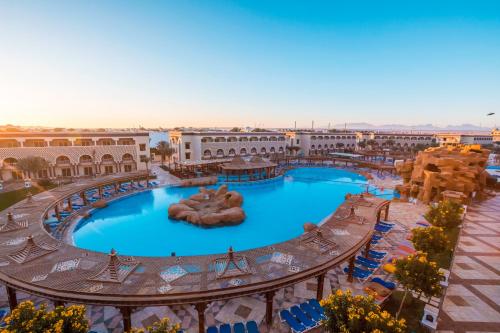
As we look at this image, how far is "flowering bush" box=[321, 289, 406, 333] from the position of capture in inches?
328

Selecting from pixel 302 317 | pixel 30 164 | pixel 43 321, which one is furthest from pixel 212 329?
pixel 30 164

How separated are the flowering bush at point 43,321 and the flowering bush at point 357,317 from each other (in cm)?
936

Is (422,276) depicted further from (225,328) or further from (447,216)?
(447,216)

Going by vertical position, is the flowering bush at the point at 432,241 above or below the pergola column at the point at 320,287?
above

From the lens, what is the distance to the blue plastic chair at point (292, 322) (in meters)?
12.6

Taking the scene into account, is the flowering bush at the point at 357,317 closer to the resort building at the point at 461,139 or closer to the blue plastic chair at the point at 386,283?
the blue plastic chair at the point at 386,283

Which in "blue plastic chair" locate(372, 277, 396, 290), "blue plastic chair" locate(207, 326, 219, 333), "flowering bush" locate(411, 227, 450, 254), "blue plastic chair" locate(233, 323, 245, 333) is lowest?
"blue plastic chair" locate(207, 326, 219, 333)

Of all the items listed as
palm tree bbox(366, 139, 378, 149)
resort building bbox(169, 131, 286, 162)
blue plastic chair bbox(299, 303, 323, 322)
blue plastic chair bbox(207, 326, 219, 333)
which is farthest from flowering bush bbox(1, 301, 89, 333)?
palm tree bbox(366, 139, 378, 149)

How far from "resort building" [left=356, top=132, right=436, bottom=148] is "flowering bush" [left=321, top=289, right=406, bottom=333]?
92.6 meters

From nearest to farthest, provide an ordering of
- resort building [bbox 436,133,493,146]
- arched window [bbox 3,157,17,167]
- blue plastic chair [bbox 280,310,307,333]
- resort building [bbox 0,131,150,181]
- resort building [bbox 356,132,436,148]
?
1. blue plastic chair [bbox 280,310,307,333]
2. arched window [bbox 3,157,17,167]
3. resort building [bbox 0,131,150,181]
4. resort building [bbox 436,133,493,146]
5. resort building [bbox 356,132,436,148]

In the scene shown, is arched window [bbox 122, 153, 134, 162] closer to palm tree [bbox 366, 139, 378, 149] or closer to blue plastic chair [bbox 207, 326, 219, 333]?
blue plastic chair [bbox 207, 326, 219, 333]

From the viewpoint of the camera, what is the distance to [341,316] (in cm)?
915

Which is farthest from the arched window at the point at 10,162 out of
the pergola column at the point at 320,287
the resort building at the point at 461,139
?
the resort building at the point at 461,139

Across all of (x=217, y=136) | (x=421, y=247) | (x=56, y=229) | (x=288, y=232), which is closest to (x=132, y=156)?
(x=217, y=136)
